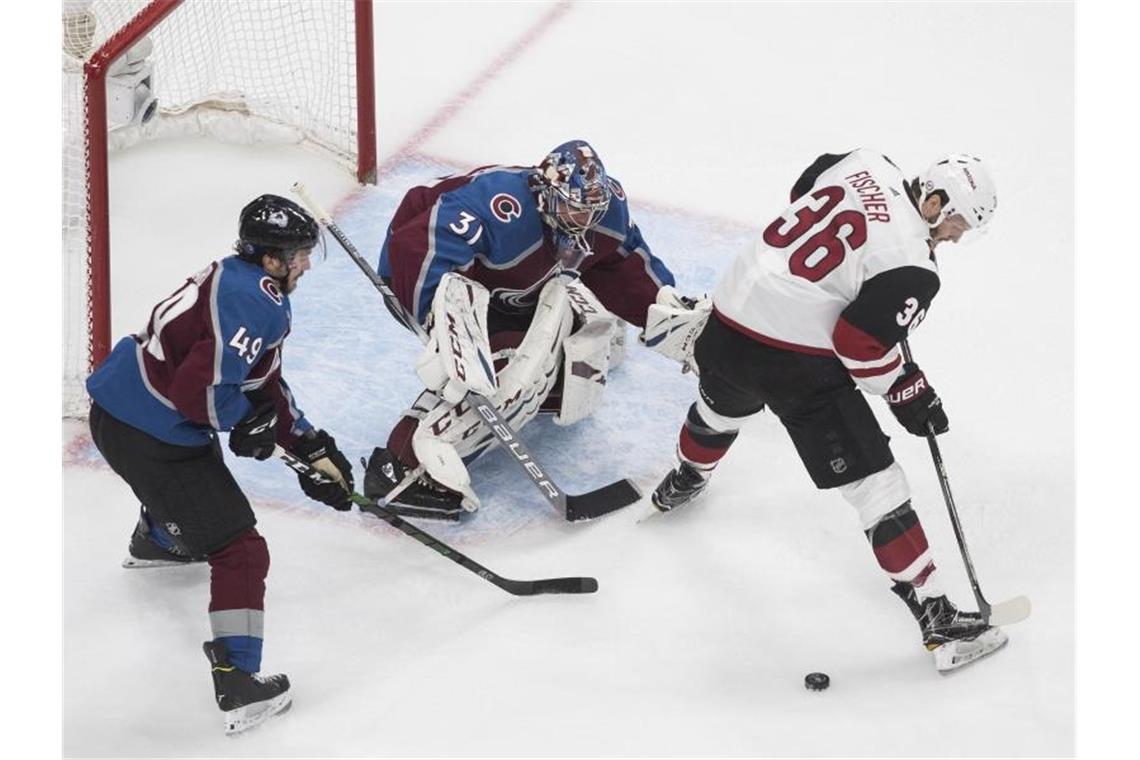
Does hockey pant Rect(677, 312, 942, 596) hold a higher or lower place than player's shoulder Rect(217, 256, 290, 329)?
lower

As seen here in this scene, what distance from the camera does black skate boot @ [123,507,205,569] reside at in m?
3.89

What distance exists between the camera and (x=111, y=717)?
360 cm

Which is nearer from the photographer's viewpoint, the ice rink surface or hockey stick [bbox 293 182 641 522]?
the ice rink surface

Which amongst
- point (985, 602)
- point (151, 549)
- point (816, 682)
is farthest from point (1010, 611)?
point (151, 549)

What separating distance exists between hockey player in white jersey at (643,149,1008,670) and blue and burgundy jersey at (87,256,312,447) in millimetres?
981

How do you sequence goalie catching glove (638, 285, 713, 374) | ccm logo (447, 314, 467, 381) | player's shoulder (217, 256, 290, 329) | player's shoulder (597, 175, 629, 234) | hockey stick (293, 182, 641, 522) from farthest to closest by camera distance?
goalie catching glove (638, 285, 713, 374), player's shoulder (597, 175, 629, 234), hockey stick (293, 182, 641, 522), ccm logo (447, 314, 467, 381), player's shoulder (217, 256, 290, 329)

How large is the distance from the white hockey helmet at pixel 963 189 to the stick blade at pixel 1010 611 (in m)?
0.80

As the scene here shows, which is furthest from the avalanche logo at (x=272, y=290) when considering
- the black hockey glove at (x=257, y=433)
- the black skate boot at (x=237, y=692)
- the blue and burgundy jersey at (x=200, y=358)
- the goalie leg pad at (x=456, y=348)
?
the black skate boot at (x=237, y=692)

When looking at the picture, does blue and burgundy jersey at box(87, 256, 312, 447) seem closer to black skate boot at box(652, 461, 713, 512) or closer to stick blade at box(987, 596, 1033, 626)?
black skate boot at box(652, 461, 713, 512)

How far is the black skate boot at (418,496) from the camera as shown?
4176 millimetres

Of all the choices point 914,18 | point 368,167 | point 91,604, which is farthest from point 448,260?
point 914,18

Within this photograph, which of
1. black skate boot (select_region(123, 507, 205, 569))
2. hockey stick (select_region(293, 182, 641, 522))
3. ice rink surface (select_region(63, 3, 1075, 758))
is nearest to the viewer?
ice rink surface (select_region(63, 3, 1075, 758))

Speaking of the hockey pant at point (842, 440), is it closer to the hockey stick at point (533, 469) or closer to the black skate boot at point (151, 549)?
the hockey stick at point (533, 469)

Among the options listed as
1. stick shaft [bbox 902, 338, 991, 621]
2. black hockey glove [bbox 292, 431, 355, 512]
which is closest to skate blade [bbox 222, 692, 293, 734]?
black hockey glove [bbox 292, 431, 355, 512]
